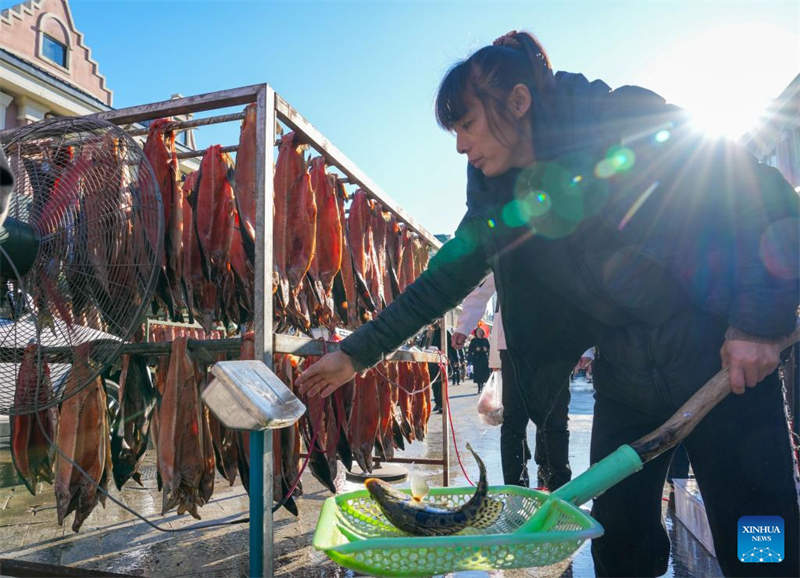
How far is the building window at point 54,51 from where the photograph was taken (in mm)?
18800

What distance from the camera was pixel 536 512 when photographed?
138cm

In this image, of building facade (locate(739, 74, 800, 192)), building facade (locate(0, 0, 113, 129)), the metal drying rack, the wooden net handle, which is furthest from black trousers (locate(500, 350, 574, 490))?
building facade (locate(739, 74, 800, 192))

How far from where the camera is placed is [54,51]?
759 inches

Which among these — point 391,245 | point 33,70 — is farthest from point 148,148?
point 33,70

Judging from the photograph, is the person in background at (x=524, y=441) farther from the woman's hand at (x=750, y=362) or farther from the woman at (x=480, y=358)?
the woman at (x=480, y=358)

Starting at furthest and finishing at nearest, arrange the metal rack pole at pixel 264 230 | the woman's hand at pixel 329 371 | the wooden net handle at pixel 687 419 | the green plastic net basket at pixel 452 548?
the metal rack pole at pixel 264 230 < the woman's hand at pixel 329 371 < the wooden net handle at pixel 687 419 < the green plastic net basket at pixel 452 548

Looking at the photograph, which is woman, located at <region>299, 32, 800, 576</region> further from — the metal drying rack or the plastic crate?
the plastic crate

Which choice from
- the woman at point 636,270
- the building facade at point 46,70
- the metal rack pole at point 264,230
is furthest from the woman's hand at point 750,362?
the building facade at point 46,70

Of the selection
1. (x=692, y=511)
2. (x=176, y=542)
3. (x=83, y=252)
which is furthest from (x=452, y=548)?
(x=692, y=511)

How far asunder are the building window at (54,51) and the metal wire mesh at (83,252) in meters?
20.4

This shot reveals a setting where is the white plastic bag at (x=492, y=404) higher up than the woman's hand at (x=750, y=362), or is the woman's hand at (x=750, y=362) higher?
the woman's hand at (x=750, y=362)

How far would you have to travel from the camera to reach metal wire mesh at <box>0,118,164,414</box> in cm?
246

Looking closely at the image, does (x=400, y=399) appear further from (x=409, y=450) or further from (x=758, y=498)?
(x=758, y=498)

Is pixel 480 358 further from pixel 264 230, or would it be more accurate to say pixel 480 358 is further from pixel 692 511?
pixel 264 230
